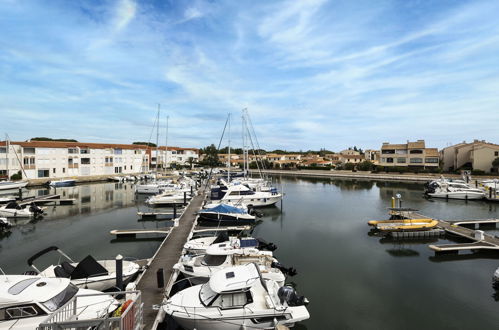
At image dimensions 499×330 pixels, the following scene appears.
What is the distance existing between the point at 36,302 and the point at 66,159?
65.9m

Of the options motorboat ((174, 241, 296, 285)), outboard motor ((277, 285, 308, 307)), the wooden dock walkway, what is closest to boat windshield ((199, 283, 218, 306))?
the wooden dock walkway

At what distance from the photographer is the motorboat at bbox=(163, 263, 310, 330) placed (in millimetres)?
9820

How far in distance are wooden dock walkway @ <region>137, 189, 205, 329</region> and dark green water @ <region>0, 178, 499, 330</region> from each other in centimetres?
247

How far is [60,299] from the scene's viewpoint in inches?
359

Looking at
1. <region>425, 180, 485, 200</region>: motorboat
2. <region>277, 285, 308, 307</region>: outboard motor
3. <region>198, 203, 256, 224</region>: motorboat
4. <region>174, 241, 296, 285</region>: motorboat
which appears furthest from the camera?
<region>425, 180, 485, 200</region>: motorboat

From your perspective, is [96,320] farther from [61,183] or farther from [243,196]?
[61,183]

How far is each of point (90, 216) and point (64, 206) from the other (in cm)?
867

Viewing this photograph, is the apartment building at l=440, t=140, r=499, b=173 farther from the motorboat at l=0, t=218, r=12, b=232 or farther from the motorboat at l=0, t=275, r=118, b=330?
the motorboat at l=0, t=218, r=12, b=232

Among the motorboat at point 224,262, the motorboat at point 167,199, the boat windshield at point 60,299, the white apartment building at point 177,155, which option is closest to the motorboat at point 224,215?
the motorboat at point 167,199

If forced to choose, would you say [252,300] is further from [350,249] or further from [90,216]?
[90,216]

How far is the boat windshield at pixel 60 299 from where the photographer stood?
873 centimetres

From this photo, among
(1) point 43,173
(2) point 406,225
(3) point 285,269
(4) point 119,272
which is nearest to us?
(4) point 119,272

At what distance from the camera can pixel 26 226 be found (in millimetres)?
27234

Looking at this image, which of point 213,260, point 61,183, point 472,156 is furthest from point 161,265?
point 472,156
